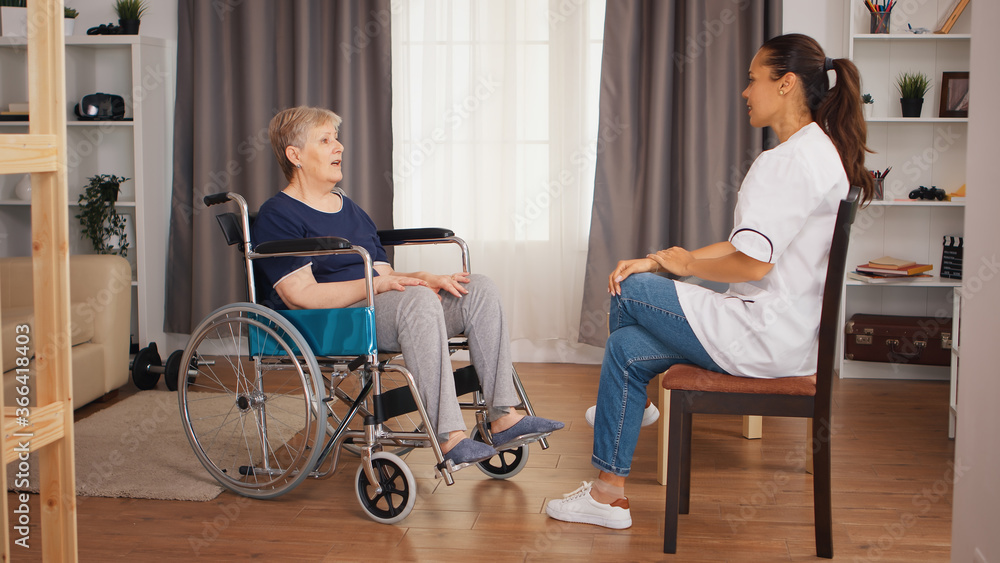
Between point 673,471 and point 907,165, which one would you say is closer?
point 673,471

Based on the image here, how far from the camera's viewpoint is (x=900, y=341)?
3.26m

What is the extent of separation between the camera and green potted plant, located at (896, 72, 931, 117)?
333cm

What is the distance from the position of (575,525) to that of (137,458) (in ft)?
4.31

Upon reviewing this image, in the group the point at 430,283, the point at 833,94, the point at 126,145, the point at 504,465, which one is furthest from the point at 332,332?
the point at 126,145

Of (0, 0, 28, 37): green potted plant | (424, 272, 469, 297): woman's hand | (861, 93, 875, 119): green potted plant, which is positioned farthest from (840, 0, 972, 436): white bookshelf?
(0, 0, 28, 37): green potted plant

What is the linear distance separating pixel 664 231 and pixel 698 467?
146 centimetres

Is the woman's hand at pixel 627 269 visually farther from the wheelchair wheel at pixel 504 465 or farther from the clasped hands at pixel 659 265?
the wheelchair wheel at pixel 504 465

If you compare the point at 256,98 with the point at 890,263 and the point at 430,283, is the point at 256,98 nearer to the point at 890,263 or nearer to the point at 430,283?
the point at 430,283

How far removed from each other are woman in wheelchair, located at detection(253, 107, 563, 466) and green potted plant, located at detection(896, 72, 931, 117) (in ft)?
7.31

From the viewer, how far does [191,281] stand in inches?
151

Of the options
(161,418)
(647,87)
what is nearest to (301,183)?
(161,418)

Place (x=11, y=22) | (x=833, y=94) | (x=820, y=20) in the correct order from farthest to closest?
(x=11, y=22) < (x=820, y=20) < (x=833, y=94)

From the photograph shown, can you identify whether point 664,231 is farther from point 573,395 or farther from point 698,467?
point 698,467

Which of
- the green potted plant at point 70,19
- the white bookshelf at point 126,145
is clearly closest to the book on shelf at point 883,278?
the white bookshelf at point 126,145
